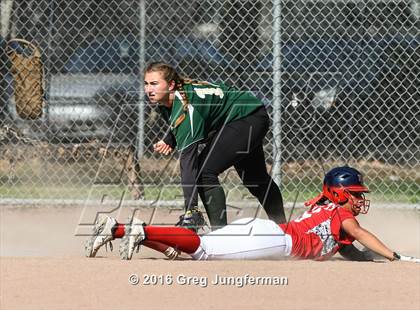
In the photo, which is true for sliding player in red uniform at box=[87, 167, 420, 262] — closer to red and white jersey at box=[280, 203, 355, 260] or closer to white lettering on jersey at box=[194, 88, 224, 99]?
red and white jersey at box=[280, 203, 355, 260]

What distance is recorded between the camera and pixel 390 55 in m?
9.52

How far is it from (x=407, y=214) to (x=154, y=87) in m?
3.43

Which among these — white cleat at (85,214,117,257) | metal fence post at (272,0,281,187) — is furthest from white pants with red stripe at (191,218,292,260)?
metal fence post at (272,0,281,187)

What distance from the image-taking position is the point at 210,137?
646cm

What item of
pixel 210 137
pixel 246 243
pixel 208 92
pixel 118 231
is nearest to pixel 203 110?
pixel 208 92

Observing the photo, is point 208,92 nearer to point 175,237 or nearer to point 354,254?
point 175,237

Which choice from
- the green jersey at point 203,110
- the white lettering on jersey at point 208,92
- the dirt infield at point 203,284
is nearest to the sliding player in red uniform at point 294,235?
the dirt infield at point 203,284

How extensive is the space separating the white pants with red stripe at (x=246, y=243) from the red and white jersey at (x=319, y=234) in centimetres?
7

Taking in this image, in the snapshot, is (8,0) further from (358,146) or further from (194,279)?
(194,279)

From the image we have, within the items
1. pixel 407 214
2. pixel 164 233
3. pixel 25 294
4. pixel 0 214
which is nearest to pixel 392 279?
pixel 164 233

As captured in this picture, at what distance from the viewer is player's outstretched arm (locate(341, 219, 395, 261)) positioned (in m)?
5.60

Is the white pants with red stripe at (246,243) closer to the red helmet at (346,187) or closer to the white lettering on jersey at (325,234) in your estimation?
the white lettering on jersey at (325,234)

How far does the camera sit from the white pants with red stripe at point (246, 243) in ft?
19.2

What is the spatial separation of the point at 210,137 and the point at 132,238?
3.79 ft
